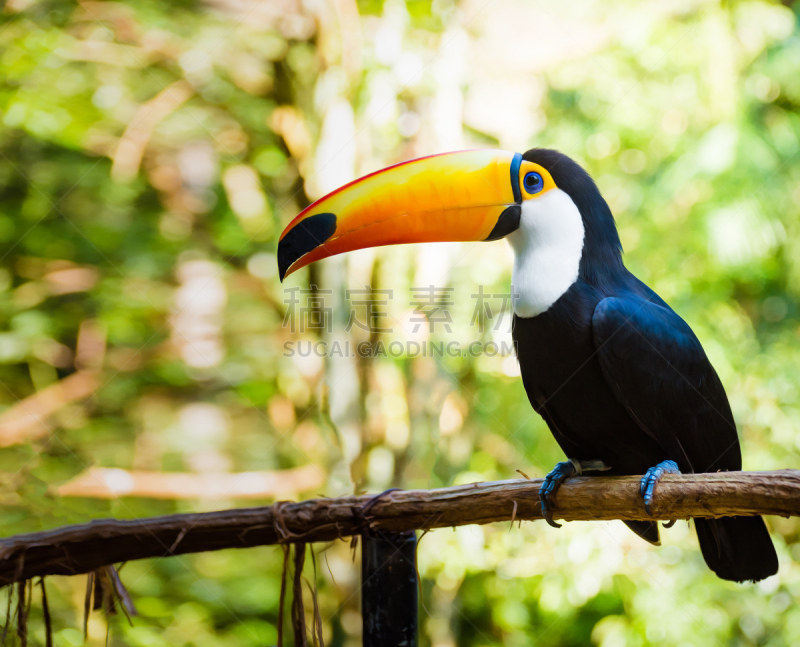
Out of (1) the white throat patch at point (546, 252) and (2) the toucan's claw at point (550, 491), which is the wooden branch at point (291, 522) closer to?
(2) the toucan's claw at point (550, 491)

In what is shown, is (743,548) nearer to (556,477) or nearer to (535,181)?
(556,477)

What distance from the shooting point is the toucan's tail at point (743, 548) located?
1.76m

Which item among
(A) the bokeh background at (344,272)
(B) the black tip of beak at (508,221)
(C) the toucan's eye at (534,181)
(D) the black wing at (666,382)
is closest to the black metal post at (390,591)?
(D) the black wing at (666,382)

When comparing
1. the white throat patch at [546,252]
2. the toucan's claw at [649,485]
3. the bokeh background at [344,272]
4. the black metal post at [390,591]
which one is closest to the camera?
the toucan's claw at [649,485]

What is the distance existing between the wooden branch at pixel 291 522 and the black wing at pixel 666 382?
0.27m

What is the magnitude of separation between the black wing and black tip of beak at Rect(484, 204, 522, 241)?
431 mm

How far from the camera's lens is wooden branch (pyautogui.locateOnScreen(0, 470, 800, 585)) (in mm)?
1596

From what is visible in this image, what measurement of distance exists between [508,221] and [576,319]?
1.44 feet

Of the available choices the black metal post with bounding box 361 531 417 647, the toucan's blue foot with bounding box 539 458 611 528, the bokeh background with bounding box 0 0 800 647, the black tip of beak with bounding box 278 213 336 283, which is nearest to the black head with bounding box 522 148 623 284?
the toucan's blue foot with bounding box 539 458 611 528

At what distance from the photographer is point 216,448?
570cm

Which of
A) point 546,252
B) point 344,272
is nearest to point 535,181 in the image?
point 546,252

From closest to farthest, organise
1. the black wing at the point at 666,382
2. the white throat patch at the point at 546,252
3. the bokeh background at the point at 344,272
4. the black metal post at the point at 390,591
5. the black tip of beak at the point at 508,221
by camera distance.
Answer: the black metal post at the point at 390,591
the black wing at the point at 666,382
the white throat patch at the point at 546,252
the black tip of beak at the point at 508,221
the bokeh background at the point at 344,272

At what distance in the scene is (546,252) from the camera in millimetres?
1920

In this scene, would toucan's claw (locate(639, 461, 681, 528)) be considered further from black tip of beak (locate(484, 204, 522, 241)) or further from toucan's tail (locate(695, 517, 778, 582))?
black tip of beak (locate(484, 204, 522, 241))
